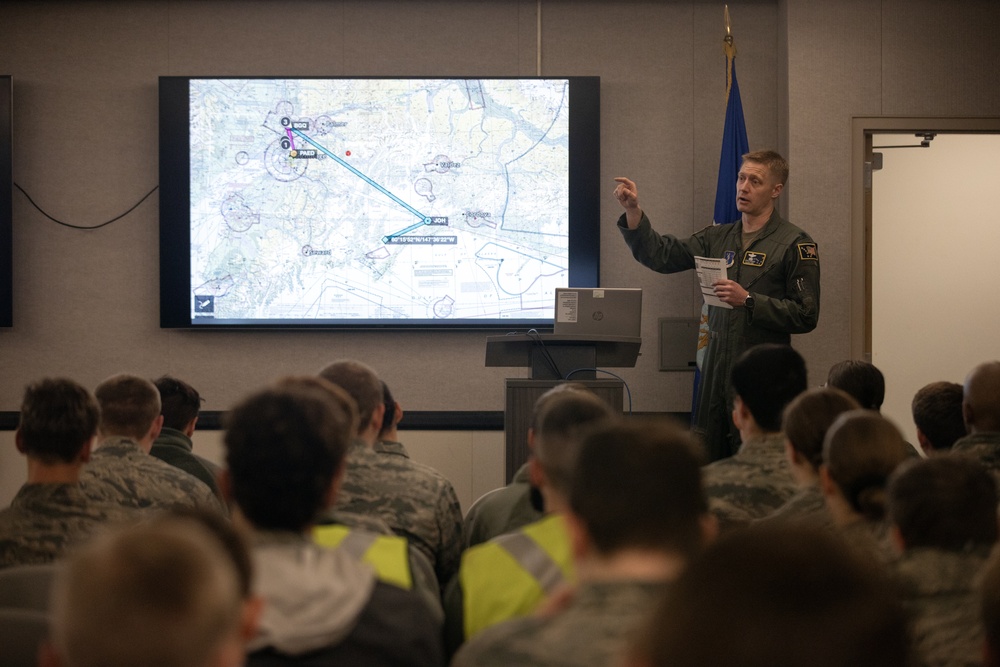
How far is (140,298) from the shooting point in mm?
5695

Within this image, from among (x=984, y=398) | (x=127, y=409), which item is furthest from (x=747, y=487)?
(x=127, y=409)

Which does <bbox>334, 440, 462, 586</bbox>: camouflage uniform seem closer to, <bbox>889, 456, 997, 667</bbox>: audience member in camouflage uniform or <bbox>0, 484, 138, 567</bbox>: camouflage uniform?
<bbox>0, 484, 138, 567</bbox>: camouflage uniform

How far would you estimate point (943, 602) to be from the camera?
4.90 ft

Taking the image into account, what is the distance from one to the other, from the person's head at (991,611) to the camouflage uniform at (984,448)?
159 cm

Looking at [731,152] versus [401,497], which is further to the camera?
[731,152]

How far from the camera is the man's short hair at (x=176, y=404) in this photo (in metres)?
3.49

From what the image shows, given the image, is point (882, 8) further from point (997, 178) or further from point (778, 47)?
point (997, 178)

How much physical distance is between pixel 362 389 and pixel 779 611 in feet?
7.11

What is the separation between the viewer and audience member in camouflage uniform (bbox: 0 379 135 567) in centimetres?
216

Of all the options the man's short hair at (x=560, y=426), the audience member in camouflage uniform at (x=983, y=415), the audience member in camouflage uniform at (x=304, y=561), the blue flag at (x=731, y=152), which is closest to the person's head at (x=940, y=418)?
the audience member in camouflage uniform at (x=983, y=415)

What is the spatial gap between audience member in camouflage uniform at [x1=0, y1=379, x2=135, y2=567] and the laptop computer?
2353 mm

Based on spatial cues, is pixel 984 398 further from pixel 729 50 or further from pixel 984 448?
pixel 729 50

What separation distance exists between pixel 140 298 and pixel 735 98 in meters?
3.37

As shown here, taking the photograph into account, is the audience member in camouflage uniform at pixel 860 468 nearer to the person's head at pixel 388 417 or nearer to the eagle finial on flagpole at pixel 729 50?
the person's head at pixel 388 417
